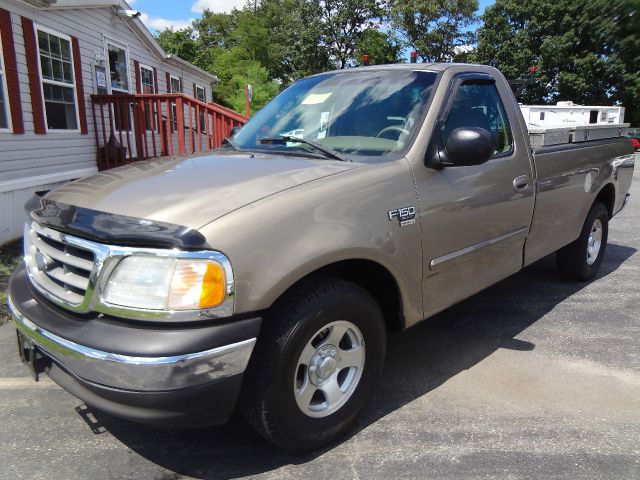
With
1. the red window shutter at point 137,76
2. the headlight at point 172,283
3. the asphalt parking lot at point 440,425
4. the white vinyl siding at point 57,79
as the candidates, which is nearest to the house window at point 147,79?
the red window shutter at point 137,76

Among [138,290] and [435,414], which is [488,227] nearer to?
[435,414]

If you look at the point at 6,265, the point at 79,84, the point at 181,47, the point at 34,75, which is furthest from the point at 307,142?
the point at 181,47

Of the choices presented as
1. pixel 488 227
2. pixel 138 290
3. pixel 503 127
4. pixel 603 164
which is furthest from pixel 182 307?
pixel 603 164

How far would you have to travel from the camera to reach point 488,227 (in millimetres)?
3369

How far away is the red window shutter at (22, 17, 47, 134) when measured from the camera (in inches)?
313

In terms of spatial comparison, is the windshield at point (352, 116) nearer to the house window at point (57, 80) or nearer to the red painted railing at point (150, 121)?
the red painted railing at point (150, 121)

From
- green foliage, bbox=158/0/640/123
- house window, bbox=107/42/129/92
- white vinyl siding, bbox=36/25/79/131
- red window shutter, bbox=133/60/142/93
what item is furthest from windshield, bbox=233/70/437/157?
green foliage, bbox=158/0/640/123

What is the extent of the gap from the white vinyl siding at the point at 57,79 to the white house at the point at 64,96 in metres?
0.02

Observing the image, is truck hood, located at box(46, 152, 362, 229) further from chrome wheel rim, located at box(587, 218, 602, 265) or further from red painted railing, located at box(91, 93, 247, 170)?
red painted railing, located at box(91, 93, 247, 170)

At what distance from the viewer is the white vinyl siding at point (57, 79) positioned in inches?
334

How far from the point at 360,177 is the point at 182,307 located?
1088mm

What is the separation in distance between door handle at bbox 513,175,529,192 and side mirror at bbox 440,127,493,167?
747 mm

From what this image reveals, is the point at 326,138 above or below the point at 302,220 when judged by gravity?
above

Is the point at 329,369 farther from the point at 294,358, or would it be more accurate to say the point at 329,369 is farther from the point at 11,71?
the point at 11,71
